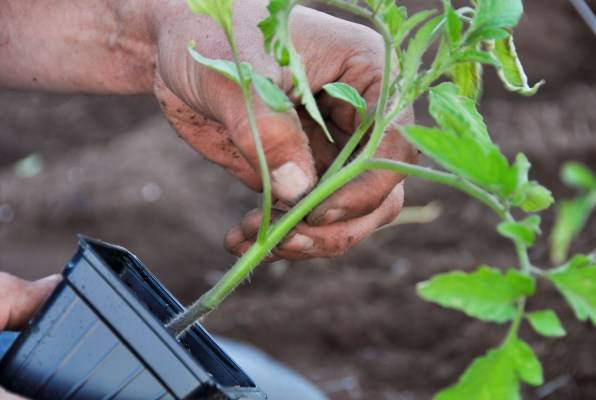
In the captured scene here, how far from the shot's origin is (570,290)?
70 cm

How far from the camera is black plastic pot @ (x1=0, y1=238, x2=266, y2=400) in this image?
2.75 ft

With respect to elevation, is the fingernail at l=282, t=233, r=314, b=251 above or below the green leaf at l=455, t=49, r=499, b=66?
below

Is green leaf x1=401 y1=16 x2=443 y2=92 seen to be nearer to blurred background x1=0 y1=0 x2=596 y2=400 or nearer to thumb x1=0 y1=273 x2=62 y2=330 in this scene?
thumb x1=0 y1=273 x2=62 y2=330

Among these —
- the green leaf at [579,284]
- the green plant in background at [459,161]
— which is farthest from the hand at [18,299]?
the green leaf at [579,284]

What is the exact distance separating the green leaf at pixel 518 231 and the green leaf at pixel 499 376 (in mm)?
79

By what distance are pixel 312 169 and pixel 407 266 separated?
194 cm

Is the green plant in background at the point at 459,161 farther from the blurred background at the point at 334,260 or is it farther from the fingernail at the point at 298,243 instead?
the blurred background at the point at 334,260

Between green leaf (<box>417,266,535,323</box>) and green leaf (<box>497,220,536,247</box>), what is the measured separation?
0.04m

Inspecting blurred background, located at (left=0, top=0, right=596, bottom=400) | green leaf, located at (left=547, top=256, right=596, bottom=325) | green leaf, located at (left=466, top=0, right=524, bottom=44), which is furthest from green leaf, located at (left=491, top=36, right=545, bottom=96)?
blurred background, located at (left=0, top=0, right=596, bottom=400)

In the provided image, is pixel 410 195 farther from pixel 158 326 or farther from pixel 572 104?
pixel 158 326

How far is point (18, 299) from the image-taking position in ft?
3.23

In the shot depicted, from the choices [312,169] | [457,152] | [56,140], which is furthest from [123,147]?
[457,152]

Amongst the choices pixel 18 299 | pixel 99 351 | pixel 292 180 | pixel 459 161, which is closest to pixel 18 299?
pixel 18 299

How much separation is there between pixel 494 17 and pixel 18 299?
0.56 m
